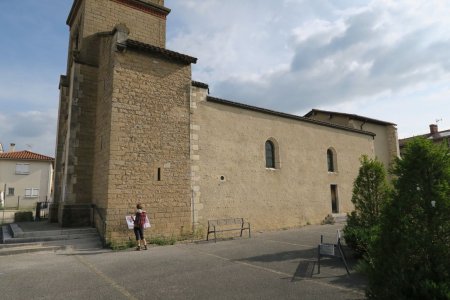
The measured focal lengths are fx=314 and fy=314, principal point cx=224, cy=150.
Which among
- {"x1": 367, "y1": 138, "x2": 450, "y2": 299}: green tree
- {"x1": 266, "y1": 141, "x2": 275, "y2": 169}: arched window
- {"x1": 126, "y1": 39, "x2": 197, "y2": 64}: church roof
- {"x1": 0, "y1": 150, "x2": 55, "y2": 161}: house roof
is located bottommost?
{"x1": 367, "y1": 138, "x2": 450, "y2": 299}: green tree

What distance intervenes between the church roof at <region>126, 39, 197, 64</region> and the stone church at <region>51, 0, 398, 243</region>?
0.11 ft

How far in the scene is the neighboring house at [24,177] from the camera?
31.3 m

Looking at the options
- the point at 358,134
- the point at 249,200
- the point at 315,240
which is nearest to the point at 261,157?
the point at 249,200

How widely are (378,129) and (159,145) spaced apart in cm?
1666

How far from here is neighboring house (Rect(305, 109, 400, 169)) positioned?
20359 millimetres

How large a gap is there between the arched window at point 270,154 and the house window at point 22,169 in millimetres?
28734

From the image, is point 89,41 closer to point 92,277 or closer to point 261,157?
point 261,157

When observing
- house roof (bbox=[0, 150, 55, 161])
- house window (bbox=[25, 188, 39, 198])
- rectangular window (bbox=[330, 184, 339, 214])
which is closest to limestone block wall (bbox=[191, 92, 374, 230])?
rectangular window (bbox=[330, 184, 339, 214])

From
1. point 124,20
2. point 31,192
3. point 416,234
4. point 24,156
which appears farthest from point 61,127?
point 31,192

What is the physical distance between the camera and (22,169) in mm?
32062

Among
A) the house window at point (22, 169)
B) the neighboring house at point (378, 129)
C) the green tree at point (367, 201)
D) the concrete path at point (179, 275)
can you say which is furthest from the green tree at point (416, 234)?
the house window at point (22, 169)

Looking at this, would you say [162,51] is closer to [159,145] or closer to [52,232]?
[159,145]

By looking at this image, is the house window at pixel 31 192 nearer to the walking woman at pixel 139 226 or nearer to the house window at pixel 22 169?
the house window at pixel 22 169

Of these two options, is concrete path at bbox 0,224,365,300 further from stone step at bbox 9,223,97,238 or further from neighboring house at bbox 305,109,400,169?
neighboring house at bbox 305,109,400,169
